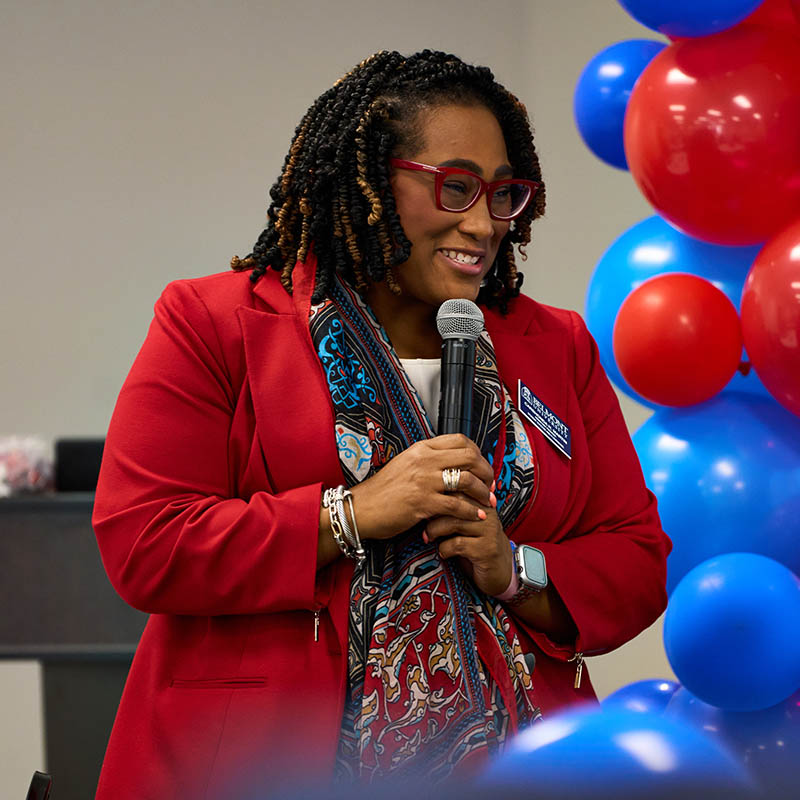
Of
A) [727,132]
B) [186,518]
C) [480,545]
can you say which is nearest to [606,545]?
[480,545]

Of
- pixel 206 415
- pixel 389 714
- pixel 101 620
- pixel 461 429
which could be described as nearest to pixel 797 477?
pixel 461 429

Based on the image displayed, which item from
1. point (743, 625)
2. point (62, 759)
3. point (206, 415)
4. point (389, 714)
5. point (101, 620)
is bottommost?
point (62, 759)

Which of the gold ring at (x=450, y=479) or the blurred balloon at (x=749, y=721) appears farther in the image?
the blurred balloon at (x=749, y=721)

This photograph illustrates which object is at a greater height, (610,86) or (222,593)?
(610,86)

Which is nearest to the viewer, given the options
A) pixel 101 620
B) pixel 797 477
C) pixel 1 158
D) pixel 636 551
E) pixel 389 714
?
pixel 389 714

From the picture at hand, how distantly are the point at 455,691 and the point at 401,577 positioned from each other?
0.53 ft

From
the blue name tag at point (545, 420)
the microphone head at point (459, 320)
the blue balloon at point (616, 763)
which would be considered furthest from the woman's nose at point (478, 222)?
the blue balloon at point (616, 763)

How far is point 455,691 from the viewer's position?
54.8 inches

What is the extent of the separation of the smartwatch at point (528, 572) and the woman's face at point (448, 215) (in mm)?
372

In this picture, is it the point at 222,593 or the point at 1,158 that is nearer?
the point at 222,593

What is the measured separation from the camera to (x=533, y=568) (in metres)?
1.46

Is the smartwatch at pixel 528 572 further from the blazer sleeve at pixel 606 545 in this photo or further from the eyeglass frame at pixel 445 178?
the eyeglass frame at pixel 445 178

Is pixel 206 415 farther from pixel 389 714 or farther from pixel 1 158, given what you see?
pixel 1 158

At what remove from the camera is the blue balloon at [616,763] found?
0.37 m
